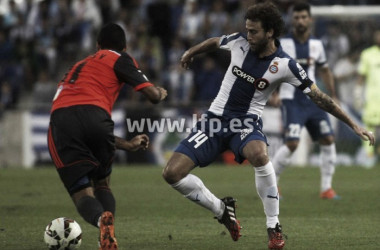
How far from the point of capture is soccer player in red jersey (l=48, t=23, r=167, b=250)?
21.5 ft

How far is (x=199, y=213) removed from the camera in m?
9.84

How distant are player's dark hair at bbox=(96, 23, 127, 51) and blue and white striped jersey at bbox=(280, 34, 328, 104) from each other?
4.56m

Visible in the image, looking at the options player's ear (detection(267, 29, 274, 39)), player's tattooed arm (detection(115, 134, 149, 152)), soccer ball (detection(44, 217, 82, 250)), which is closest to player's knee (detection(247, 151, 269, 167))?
player's tattooed arm (detection(115, 134, 149, 152))

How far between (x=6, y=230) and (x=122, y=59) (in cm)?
258

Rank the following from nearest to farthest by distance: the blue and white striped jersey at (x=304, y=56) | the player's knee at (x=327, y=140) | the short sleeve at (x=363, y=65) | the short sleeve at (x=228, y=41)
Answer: the short sleeve at (x=228, y=41) < the blue and white striped jersey at (x=304, y=56) < the player's knee at (x=327, y=140) < the short sleeve at (x=363, y=65)

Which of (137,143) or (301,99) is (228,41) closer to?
(137,143)

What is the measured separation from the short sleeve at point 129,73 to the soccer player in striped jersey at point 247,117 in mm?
972

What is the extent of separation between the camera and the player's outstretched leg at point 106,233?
19.9ft

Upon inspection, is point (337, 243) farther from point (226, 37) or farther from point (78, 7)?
point (78, 7)

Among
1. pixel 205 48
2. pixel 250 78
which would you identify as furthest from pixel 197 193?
pixel 205 48

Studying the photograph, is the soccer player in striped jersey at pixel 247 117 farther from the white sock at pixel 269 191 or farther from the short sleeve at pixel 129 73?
the short sleeve at pixel 129 73

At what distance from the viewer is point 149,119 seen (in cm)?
1803

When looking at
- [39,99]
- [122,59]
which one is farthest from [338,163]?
[122,59]

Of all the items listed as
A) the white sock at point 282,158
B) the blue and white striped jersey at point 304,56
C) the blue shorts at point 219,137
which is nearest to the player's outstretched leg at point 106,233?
the blue shorts at point 219,137
